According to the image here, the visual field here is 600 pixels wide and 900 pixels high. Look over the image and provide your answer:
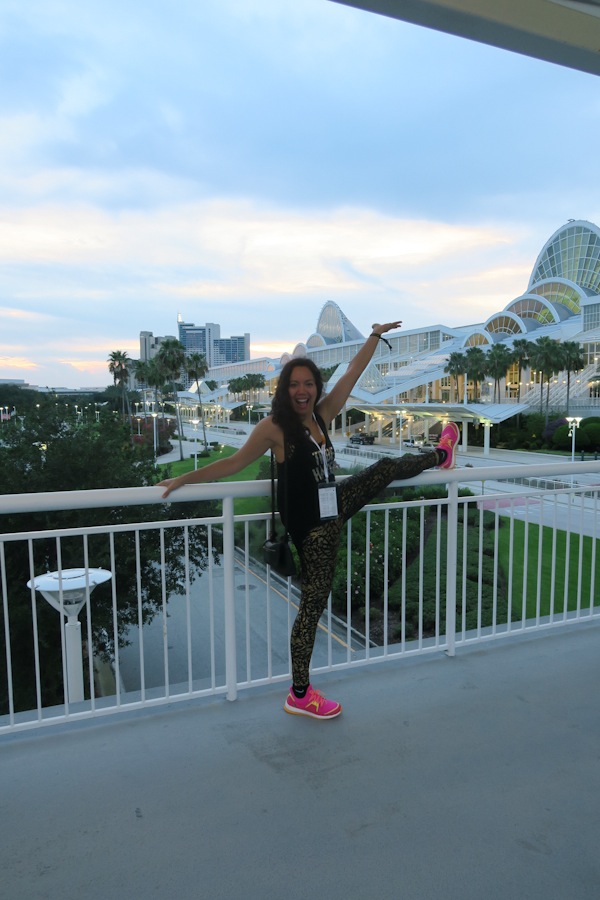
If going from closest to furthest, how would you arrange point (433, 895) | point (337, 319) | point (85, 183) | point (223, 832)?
1. point (433, 895)
2. point (223, 832)
3. point (85, 183)
4. point (337, 319)

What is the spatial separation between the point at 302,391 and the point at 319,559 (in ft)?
2.11

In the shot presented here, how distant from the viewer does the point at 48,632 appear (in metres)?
9.93

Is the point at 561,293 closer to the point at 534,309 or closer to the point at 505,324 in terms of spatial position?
the point at 534,309

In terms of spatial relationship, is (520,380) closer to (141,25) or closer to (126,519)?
(126,519)

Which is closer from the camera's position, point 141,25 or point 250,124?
point 141,25

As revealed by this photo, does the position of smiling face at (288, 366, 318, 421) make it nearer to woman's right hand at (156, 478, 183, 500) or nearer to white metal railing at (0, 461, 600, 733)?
white metal railing at (0, 461, 600, 733)

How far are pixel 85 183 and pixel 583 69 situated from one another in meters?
28.1

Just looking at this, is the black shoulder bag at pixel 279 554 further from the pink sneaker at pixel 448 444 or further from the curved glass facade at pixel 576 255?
the curved glass facade at pixel 576 255

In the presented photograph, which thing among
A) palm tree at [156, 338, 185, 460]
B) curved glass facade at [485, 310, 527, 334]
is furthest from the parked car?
curved glass facade at [485, 310, 527, 334]

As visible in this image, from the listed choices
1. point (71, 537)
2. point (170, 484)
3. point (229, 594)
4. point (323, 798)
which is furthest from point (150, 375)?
point (323, 798)

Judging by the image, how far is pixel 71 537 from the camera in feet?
35.6

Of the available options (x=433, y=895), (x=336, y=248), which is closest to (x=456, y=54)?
(x=433, y=895)

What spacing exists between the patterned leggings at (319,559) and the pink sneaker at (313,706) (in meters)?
0.05

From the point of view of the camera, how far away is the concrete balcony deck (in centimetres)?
149
